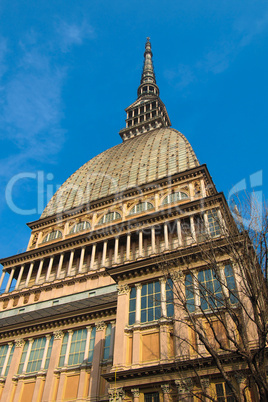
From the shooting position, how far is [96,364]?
2956 centimetres

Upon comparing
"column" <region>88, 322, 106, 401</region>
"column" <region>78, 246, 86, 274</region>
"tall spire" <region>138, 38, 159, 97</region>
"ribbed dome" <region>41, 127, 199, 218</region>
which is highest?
"tall spire" <region>138, 38, 159, 97</region>

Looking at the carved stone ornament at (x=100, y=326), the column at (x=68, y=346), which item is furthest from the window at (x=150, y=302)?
the column at (x=68, y=346)

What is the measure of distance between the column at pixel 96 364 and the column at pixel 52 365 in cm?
369

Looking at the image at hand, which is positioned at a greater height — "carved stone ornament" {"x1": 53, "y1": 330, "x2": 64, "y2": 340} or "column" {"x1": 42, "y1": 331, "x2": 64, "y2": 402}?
"carved stone ornament" {"x1": 53, "y1": 330, "x2": 64, "y2": 340}

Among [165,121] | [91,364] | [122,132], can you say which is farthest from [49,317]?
[165,121]

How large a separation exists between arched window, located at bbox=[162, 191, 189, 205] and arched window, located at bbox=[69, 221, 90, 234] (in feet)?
41.9

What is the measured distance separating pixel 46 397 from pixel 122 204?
3186cm

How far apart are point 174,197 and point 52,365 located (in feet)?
94.0

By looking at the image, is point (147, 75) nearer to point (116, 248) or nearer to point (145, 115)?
point (145, 115)

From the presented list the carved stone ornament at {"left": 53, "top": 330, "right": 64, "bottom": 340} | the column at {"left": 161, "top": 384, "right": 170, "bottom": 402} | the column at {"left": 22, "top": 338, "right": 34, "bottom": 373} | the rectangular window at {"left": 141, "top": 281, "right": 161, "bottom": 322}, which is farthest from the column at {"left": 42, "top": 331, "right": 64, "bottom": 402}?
the column at {"left": 161, "top": 384, "right": 170, "bottom": 402}

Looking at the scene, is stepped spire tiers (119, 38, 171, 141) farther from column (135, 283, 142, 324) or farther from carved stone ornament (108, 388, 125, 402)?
carved stone ornament (108, 388, 125, 402)

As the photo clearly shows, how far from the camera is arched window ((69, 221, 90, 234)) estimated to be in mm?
58259

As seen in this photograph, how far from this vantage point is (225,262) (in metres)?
24.8

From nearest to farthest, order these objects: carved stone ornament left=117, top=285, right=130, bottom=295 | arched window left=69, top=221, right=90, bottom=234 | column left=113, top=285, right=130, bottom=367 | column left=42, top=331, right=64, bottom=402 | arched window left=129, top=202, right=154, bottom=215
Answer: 1. column left=113, top=285, right=130, bottom=367
2. carved stone ornament left=117, top=285, right=130, bottom=295
3. column left=42, top=331, right=64, bottom=402
4. arched window left=129, top=202, right=154, bottom=215
5. arched window left=69, top=221, right=90, bottom=234
